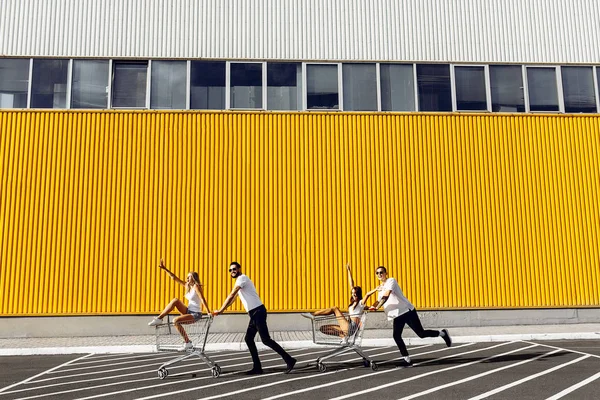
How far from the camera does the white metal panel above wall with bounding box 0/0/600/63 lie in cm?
1625

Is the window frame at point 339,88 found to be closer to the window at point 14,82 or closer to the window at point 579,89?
the window at point 579,89

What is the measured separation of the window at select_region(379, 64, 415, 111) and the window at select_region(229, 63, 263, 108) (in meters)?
3.93

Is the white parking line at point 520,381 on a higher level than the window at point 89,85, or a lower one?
lower

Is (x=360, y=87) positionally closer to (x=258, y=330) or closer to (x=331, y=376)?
(x=258, y=330)

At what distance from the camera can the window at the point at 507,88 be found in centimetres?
1672

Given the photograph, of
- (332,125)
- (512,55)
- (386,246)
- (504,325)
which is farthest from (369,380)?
(512,55)

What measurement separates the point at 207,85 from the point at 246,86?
1.21 metres

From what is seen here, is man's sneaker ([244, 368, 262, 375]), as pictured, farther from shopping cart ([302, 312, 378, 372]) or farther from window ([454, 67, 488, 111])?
window ([454, 67, 488, 111])

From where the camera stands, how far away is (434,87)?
16703 mm

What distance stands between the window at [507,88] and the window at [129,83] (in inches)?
437

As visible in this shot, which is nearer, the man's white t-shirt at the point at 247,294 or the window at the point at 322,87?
the man's white t-shirt at the point at 247,294

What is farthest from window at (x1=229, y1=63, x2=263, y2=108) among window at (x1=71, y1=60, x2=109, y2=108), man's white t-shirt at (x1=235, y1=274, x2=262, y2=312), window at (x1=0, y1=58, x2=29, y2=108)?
man's white t-shirt at (x1=235, y1=274, x2=262, y2=312)

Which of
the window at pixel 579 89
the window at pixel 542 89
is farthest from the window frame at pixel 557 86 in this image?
the window at pixel 579 89

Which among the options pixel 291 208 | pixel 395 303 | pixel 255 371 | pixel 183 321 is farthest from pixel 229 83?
pixel 255 371
